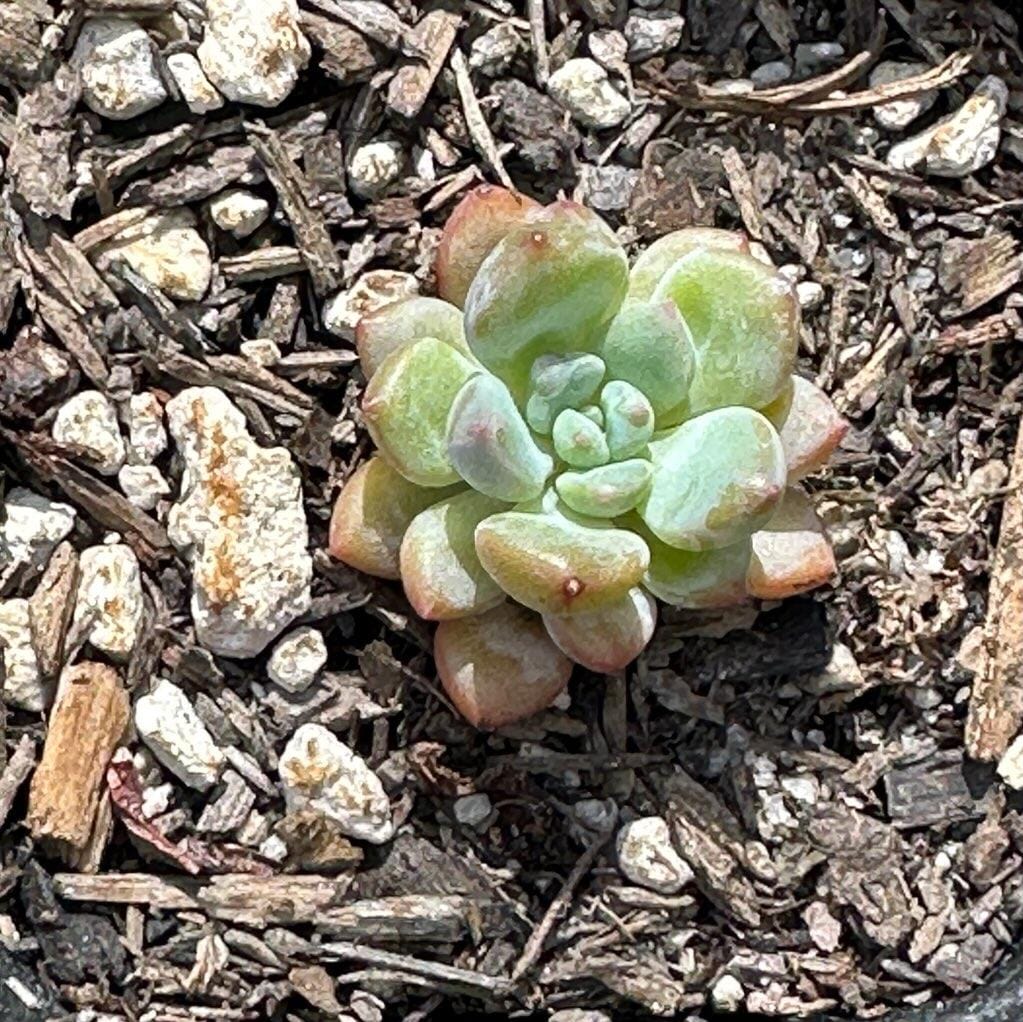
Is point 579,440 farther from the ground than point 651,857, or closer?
farther from the ground

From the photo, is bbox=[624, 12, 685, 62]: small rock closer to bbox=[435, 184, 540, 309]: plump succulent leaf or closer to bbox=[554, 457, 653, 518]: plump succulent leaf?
bbox=[435, 184, 540, 309]: plump succulent leaf

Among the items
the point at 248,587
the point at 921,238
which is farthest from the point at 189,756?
the point at 921,238

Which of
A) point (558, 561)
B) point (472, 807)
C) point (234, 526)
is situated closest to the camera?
point (558, 561)

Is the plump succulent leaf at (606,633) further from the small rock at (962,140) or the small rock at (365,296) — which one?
the small rock at (962,140)

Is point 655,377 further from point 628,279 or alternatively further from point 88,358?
point 88,358

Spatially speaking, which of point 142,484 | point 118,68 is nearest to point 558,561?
point 142,484

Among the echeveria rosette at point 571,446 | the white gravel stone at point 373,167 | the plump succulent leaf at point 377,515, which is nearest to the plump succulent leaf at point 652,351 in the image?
the echeveria rosette at point 571,446

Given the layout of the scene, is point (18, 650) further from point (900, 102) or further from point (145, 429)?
point (900, 102)
